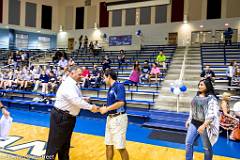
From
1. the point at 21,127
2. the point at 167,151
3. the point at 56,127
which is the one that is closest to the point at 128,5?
the point at 21,127

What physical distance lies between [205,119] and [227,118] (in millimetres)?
3296

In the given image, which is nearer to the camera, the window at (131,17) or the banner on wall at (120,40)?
the banner on wall at (120,40)

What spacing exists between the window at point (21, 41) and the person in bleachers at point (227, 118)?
19079 millimetres

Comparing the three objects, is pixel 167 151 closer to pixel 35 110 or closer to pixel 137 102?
pixel 137 102

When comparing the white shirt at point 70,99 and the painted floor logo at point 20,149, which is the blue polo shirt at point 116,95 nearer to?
the white shirt at point 70,99

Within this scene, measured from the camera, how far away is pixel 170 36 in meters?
18.0

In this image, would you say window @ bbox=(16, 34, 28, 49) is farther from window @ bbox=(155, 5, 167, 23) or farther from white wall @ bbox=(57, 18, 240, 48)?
window @ bbox=(155, 5, 167, 23)

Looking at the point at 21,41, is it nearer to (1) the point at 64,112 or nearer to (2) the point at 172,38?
(2) the point at 172,38

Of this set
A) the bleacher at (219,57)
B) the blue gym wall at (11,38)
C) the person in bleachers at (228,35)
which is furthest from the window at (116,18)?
the person in bleachers at (228,35)

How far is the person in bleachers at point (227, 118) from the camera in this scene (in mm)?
6180

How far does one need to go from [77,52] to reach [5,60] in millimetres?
4764

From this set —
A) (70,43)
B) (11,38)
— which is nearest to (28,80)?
(70,43)

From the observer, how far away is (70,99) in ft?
11.1

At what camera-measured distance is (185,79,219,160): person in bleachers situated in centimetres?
344
